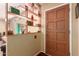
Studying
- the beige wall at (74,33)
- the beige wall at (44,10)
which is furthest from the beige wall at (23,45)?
the beige wall at (74,33)

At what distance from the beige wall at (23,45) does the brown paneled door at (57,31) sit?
0.11 meters

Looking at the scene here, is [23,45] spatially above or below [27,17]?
below

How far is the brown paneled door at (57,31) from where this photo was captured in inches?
34.5

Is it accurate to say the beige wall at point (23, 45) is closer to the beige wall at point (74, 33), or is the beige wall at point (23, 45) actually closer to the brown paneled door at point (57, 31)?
the brown paneled door at point (57, 31)

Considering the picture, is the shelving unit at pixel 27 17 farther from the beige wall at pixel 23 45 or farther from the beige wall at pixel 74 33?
the beige wall at pixel 74 33

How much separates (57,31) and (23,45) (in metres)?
0.34

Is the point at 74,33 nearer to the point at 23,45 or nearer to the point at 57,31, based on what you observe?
the point at 57,31

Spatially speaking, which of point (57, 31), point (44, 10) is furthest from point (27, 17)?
point (57, 31)

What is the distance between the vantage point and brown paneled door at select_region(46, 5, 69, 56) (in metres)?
0.88

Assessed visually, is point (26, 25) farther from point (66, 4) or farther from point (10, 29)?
point (66, 4)

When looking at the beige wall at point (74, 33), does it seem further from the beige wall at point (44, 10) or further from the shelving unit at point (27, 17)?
the shelving unit at point (27, 17)

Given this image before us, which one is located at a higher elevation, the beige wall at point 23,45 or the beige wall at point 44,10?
the beige wall at point 44,10

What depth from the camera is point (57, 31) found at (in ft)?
2.95

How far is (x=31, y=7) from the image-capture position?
91 centimetres
